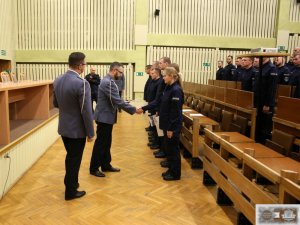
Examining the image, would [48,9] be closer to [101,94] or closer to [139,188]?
[101,94]

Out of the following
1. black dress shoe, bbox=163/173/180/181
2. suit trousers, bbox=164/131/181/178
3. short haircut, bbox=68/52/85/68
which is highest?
short haircut, bbox=68/52/85/68

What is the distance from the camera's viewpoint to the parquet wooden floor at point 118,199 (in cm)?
295

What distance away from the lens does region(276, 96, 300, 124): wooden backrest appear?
134 inches

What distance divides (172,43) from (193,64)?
3.49 ft

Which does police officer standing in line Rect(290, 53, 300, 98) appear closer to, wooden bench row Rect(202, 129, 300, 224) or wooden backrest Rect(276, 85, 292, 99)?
wooden backrest Rect(276, 85, 292, 99)

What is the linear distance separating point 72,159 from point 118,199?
0.67 metres

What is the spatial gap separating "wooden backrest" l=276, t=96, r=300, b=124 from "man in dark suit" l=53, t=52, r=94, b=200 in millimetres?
2194

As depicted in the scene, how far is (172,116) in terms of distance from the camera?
377 cm

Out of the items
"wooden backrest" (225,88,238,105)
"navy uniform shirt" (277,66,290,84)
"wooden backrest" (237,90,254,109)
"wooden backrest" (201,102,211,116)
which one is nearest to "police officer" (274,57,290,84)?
"navy uniform shirt" (277,66,290,84)

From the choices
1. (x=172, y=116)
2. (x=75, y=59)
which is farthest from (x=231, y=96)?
(x=75, y=59)

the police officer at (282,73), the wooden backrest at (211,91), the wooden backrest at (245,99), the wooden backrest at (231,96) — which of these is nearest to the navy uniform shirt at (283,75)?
the police officer at (282,73)

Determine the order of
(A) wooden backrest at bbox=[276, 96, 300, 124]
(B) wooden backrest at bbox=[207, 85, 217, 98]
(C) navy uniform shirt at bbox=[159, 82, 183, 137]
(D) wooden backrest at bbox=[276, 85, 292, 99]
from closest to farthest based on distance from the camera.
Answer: (A) wooden backrest at bbox=[276, 96, 300, 124], (C) navy uniform shirt at bbox=[159, 82, 183, 137], (D) wooden backrest at bbox=[276, 85, 292, 99], (B) wooden backrest at bbox=[207, 85, 217, 98]

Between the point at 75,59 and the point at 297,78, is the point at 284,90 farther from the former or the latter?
the point at 75,59

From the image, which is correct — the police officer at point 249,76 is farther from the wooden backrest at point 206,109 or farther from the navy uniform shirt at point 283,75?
the wooden backrest at point 206,109
